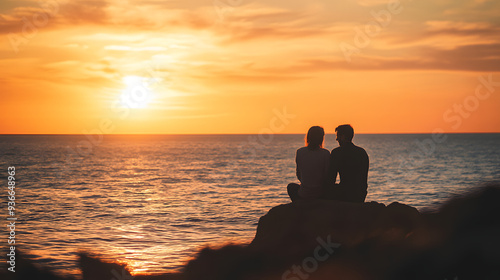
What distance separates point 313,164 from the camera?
393 inches

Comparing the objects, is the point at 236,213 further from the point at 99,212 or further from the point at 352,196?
the point at 352,196

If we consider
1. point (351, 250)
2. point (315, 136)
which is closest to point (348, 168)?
point (315, 136)

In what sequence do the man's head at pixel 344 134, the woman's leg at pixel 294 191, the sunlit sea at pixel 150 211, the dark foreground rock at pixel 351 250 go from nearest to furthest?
the dark foreground rock at pixel 351 250
the man's head at pixel 344 134
the woman's leg at pixel 294 191
the sunlit sea at pixel 150 211

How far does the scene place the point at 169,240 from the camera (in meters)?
21.8

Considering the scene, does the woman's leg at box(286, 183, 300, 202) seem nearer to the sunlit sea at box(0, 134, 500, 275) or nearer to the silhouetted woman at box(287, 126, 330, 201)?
the silhouetted woman at box(287, 126, 330, 201)

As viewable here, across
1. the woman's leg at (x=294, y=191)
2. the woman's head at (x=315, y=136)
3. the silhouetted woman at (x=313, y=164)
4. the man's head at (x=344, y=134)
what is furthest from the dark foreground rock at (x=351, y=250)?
the man's head at (x=344, y=134)

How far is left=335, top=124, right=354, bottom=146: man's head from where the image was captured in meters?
10.2

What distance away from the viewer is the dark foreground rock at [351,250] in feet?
30.9

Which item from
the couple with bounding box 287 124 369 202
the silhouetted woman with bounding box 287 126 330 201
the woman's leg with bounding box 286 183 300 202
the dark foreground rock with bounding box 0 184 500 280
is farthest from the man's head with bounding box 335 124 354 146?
the woman's leg with bounding box 286 183 300 202

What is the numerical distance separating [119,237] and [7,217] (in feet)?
31.0

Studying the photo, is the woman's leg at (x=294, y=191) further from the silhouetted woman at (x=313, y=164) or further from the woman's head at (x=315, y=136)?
the woman's head at (x=315, y=136)

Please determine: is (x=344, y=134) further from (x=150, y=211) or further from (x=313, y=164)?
(x=150, y=211)

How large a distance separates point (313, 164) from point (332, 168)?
416mm

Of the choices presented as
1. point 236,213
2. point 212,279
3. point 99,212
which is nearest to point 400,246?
point 212,279
